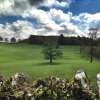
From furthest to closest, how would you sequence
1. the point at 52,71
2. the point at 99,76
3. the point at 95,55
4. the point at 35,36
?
the point at 35,36
the point at 95,55
the point at 52,71
the point at 99,76

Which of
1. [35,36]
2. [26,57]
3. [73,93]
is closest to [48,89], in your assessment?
[73,93]

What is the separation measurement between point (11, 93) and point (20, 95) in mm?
984

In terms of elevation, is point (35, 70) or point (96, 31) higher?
point (96, 31)

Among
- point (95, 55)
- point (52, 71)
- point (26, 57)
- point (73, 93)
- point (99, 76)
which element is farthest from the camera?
point (26, 57)

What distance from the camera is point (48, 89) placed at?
1569 inches

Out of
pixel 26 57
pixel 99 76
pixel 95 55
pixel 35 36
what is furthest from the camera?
pixel 35 36

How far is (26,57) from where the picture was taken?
144625 mm

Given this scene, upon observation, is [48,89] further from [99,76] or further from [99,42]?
[99,42]

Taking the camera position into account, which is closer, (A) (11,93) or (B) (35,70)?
(A) (11,93)

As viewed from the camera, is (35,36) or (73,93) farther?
(35,36)

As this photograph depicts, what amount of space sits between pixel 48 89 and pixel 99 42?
8577cm

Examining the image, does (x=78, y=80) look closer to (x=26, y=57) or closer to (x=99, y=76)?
(x=99, y=76)

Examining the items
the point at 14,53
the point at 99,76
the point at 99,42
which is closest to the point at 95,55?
the point at 99,42

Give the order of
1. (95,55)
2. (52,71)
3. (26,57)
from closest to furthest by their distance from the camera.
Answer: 1. (52,71)
2. (95,55)
3. (26,57)
